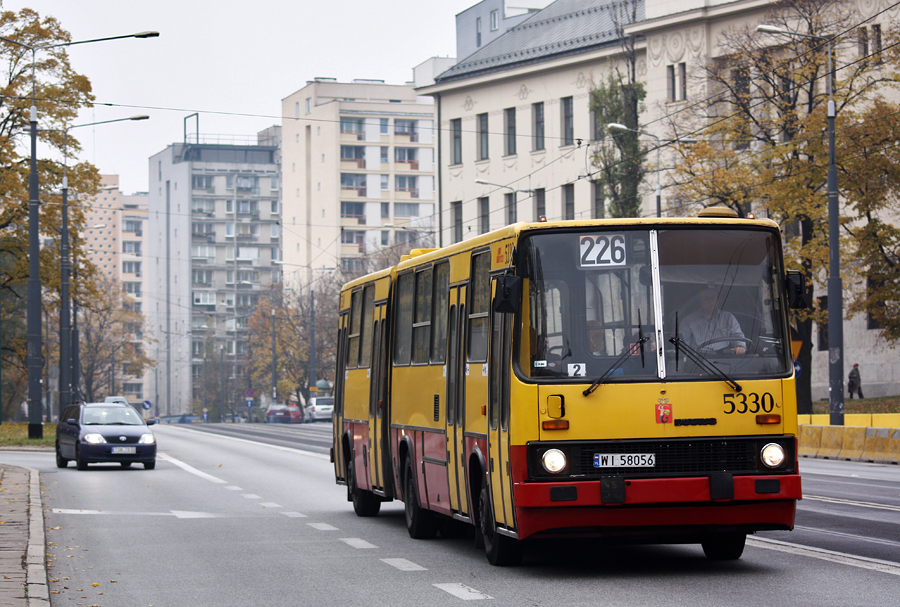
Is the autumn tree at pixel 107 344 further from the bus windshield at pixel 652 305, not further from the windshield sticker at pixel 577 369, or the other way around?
the windshield sticker at pixel 577 369

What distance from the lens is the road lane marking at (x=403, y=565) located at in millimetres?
11731

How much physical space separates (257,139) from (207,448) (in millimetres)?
123313

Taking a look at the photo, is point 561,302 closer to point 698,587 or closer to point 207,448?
point 698,587

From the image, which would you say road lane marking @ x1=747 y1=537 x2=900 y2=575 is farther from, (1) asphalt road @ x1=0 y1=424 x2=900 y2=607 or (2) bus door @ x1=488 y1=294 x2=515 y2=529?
(2) bus door @ x1=488 y1=294 x2=515 y2=529

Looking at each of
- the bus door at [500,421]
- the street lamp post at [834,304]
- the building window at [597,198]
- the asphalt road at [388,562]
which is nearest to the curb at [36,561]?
the asphalt road at [388,562]

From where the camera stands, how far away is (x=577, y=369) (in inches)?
416

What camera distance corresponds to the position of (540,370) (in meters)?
10.6

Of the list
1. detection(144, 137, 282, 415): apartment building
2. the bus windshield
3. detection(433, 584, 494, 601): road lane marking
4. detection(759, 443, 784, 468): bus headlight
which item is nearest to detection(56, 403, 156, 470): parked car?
detection(433, 584, 494, 601): road lane marking

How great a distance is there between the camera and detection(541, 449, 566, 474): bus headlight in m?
10.4

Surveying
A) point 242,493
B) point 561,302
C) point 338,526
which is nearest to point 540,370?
point 561,302

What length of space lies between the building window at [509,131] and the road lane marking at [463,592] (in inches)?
2441

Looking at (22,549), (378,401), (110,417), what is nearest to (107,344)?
(110,417)

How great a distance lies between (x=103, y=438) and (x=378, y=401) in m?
15.1

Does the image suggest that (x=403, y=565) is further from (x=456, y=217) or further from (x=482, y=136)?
(x=456, y=217)
